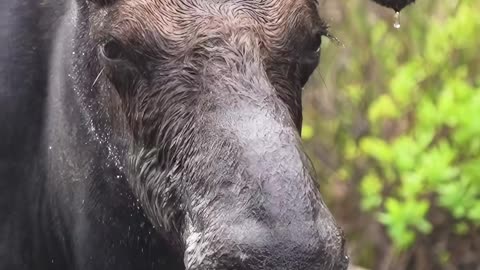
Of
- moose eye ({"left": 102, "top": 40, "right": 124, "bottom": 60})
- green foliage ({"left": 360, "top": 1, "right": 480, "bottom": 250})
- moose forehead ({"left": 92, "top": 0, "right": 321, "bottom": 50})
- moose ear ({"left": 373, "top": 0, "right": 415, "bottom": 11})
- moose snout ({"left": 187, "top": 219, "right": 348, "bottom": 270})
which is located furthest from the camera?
green foliage ({"left": 360, "top": 1, "right": 480, "bottom": 250})

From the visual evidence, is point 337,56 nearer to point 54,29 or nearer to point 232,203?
point 54,29

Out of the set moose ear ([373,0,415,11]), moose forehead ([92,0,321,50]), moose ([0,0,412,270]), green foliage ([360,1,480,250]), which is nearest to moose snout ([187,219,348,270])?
moose ([0,0,412,270])

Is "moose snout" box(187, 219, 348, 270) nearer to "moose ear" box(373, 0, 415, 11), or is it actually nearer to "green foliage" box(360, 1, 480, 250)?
"moose ear" box(373, 0, 415, 11)

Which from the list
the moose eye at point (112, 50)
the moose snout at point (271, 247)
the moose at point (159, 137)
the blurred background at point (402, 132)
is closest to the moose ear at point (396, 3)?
the moose at point (159, 137)

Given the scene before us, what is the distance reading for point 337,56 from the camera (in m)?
6.75

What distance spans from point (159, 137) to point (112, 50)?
0.32 m

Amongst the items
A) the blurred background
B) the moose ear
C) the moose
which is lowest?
the blurred background

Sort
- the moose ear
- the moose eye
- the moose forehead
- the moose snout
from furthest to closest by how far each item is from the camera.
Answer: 1. the moose ear
2. the moose eye
3. the moose forehead
4. the moose snout

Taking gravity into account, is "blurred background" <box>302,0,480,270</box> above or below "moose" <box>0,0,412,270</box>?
below

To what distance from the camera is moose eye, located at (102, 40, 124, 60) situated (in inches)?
137

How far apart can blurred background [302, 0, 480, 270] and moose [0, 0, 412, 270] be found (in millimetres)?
1881

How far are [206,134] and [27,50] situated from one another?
1.27 m

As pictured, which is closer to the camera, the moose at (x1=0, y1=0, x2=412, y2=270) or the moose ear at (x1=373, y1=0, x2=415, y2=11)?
the moose at (x1=0, y1=0, x2=412, y2=270)

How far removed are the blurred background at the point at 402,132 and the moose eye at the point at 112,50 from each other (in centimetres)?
225
